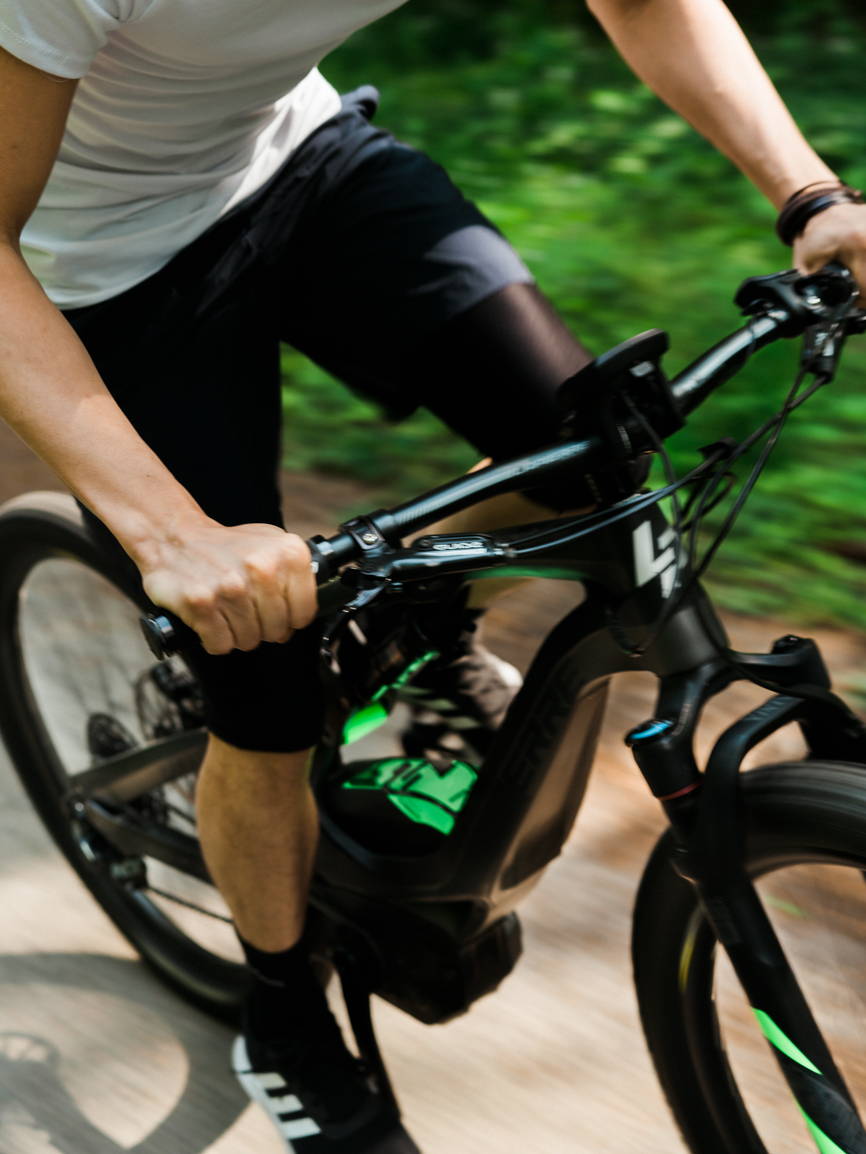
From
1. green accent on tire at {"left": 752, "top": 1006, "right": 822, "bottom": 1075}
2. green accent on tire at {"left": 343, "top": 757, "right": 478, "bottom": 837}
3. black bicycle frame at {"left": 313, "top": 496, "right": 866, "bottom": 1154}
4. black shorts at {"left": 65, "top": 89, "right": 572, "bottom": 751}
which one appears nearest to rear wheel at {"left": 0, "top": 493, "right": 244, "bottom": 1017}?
green accent on tire at {"left": 343, "top": 757, "right": 478, "bottom": 837}

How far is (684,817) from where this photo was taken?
1628 millimetres

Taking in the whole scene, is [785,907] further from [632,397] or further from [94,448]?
[94,448]

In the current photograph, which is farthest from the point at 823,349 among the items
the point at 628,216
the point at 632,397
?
the point at 628,216

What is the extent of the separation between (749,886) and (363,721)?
855 mm

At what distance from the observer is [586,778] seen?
2094 mm

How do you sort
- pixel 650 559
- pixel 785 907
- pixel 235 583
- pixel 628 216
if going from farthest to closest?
pixel 628 216, pixel 785 907, pixel 650 559, pixel 235 583

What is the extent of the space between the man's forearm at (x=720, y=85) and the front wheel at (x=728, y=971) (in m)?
0.90

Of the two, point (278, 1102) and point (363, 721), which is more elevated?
point (363, 721)

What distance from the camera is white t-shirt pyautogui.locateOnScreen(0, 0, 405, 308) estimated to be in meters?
1.56

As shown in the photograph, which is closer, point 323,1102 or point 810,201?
point 810,201

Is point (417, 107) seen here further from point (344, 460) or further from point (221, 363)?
point (221, 363)

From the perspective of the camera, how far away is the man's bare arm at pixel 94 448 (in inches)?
54.1

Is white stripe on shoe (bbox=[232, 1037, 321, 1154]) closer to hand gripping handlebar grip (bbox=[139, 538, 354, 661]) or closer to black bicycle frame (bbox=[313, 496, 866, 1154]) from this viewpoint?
black bicycle frame (bbox=[313, 496, 866, 1154])

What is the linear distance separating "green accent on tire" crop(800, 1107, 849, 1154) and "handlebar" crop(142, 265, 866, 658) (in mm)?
849
